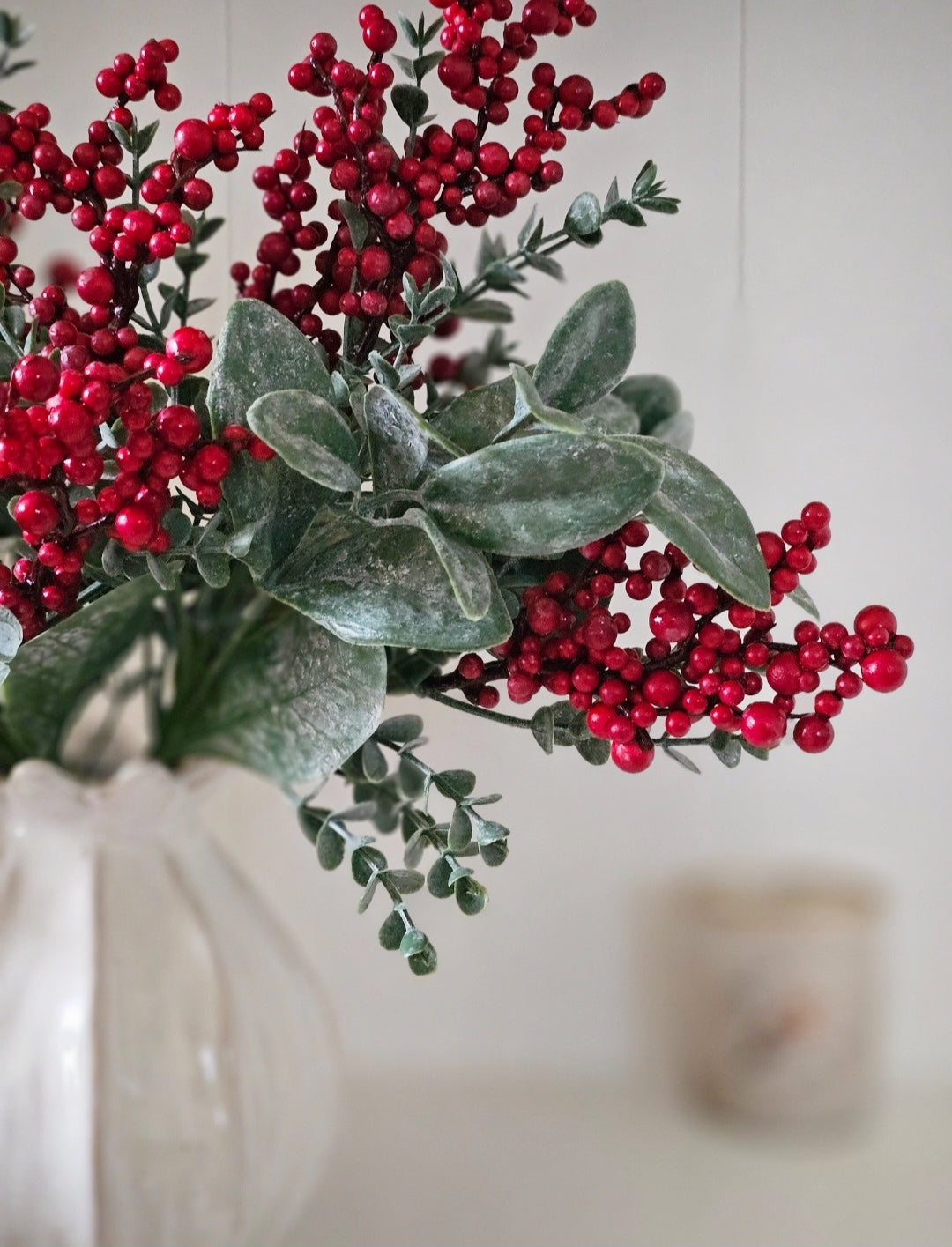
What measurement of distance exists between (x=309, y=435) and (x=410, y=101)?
0.41ft

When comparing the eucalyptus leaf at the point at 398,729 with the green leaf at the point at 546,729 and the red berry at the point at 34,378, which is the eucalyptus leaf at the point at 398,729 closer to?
the green leaf at the point at 546,729

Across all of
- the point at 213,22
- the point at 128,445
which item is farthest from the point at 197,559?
the point at 213,22

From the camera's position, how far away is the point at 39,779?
1.42 feet

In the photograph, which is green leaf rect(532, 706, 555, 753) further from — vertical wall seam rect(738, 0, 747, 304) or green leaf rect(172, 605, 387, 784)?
vertical wall seam rect(738, 0, 747, 304)

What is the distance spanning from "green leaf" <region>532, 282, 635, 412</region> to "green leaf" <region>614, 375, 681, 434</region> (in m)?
0.14

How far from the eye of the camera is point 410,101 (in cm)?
34

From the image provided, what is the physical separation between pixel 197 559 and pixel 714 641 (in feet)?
0.46

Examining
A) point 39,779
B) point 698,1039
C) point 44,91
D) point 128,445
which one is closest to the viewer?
point 128,445

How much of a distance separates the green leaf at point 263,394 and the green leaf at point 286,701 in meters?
0.05

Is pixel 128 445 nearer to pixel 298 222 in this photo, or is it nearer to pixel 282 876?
pixel 298 222

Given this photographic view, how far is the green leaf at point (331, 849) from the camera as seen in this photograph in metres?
0.37

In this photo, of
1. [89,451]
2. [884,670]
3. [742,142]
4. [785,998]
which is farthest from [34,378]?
[785,998]

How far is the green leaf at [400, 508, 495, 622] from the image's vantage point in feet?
0.89

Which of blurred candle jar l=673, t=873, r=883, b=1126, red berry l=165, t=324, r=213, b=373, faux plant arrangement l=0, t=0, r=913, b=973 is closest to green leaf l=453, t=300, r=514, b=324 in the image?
faux plant arrangement l=0, t=0, r=913, b=973
